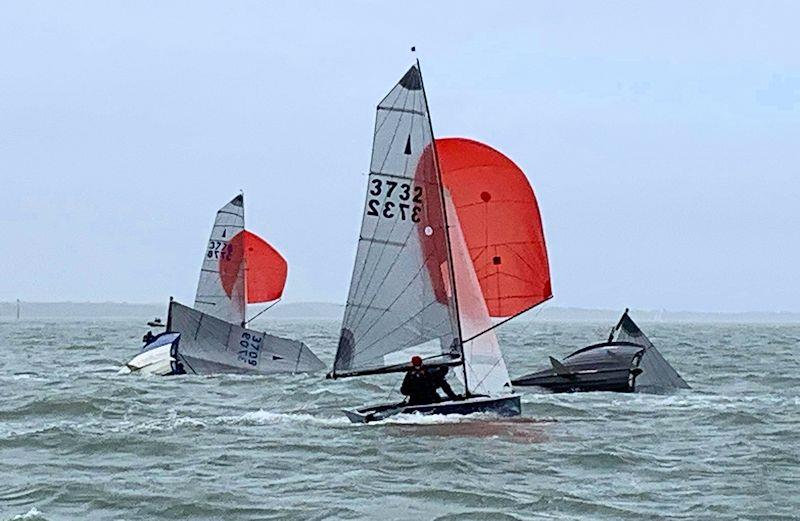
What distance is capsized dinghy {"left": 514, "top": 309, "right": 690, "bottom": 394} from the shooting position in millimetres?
33875

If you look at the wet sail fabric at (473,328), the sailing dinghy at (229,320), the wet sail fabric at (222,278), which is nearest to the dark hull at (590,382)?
the wet sail fabric at (473,328)

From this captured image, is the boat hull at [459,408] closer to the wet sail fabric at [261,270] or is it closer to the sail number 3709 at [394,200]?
the sail number 3709 at [394,200]

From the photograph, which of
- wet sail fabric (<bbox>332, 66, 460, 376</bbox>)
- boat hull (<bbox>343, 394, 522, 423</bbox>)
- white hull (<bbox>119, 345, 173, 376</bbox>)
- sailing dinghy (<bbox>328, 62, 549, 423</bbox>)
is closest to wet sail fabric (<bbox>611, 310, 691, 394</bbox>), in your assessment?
sailing dinghy (<bbox>328, 62, 549, 423</bbox>)

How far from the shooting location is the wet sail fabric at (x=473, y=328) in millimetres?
24578

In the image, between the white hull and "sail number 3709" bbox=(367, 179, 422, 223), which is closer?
"sail number 3709" bbox=(367, 179, 422, 223)

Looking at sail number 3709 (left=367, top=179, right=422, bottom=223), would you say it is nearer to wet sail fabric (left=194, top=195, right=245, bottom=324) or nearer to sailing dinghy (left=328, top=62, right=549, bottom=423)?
sailing dinghy (left=328, top=62, right=549, bottom=423)

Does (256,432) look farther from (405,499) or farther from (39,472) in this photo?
(405,499)

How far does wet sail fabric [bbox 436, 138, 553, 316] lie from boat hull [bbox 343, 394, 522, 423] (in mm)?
1949

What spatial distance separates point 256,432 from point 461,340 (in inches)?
176

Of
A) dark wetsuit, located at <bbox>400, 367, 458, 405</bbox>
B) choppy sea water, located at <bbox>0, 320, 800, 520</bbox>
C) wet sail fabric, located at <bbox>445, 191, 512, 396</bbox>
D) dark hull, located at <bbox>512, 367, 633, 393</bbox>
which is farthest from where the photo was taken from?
dark hull, located at <bbox>512, 367, 633, 393</bbox>

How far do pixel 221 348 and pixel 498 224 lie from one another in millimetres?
18849

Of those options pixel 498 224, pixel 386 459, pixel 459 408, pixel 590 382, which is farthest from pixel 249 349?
pixel 386 459

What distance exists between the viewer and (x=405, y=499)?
56.1 feet

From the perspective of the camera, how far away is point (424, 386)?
77.0 feet
